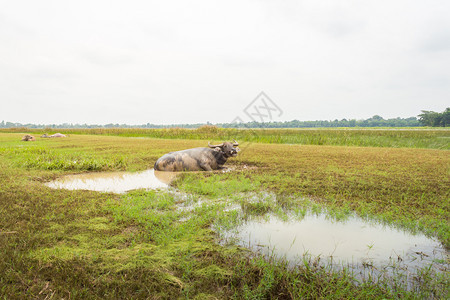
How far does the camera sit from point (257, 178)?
554 cm

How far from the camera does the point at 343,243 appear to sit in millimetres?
2674

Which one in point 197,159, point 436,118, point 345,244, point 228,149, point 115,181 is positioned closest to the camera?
point 345,244

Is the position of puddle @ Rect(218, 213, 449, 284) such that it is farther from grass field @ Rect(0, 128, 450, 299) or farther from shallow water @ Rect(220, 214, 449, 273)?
grass field @ Rect(0, 128, 450, 299)

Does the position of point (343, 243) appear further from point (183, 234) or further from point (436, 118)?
point (436, 118)

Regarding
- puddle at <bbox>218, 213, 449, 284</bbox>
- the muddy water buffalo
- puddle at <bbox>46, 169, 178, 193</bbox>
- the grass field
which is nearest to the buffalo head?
the muddy water buffalo

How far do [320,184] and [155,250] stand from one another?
3.67 meters

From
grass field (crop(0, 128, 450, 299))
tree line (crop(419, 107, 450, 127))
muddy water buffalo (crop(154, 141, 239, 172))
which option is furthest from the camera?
tree line (crop(419, 107, 450, 127))

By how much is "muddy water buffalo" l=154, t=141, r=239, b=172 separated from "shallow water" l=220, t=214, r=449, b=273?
3792 millimetres

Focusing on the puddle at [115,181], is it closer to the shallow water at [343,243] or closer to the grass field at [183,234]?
the grass field at [183,234]

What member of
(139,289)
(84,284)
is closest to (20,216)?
(84,284)

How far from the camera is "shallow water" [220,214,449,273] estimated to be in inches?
90.8

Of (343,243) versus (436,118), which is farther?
(436,118)

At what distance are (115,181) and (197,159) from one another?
7.21 feet

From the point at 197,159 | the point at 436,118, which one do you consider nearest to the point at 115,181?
the point at 197,159
